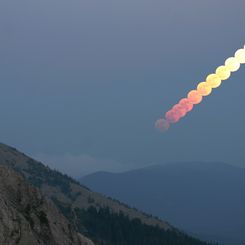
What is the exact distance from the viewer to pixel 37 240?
26328 mm

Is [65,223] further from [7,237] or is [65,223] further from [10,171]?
[7,237]

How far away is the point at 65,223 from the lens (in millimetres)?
31297

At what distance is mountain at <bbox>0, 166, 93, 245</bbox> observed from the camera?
25086 mm

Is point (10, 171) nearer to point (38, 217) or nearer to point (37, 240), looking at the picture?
point (38, 217)

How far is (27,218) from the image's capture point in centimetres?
2756

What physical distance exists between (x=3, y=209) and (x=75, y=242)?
7267 mm

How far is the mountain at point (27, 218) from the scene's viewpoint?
25086 millimetres


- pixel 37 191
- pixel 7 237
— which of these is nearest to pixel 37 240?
pixel 7 237

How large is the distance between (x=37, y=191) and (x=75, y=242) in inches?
150

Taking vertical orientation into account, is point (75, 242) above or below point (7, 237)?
above

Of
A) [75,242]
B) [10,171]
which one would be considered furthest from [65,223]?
[10,171]

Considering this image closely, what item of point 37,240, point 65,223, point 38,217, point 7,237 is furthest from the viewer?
point 65,223

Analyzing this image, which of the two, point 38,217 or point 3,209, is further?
point 38,217

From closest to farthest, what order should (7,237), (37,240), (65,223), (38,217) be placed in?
(7,237), (37,240), (38,217), (65,223)
